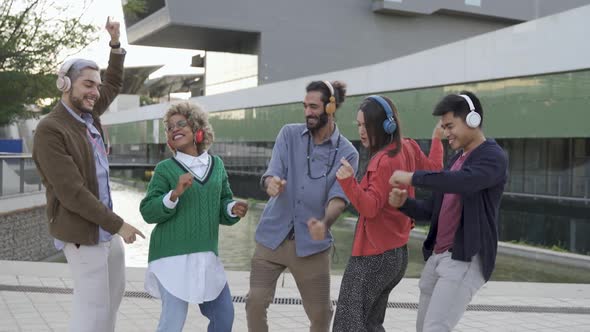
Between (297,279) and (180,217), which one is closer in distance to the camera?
(180,217)

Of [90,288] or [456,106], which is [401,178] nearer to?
[456,106]

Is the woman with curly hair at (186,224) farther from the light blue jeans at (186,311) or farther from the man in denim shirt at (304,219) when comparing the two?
the man in denim shirt at (304,219)

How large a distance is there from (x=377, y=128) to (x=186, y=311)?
1515mm

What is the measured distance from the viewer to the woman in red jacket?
376 cm

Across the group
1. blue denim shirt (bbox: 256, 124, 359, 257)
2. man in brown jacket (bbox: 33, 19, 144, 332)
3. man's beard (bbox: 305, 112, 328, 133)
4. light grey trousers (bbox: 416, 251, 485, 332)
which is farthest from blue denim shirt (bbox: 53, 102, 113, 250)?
light grey trousers (bbox: 416, 251, 485, 332)

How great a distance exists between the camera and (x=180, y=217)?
3.82 m

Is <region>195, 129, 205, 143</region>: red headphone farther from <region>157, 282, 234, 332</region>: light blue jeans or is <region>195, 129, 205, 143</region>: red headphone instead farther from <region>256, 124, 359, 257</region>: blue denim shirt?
<region>157, 282, 234, 332</region>: light blue jeans

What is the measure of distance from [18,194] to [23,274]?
25.7 ft

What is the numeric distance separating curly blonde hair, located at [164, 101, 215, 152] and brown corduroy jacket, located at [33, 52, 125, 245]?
1.66ft

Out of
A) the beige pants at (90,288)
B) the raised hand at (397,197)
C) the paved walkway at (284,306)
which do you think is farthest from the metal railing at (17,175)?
the raised hand at (397,197)

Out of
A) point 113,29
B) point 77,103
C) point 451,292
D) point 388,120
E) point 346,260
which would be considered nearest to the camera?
point 451,292

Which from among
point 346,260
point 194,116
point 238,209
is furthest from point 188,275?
point 346,260

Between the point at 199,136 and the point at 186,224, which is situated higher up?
the point at 199,136

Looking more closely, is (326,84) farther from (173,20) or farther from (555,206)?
(173,20)
